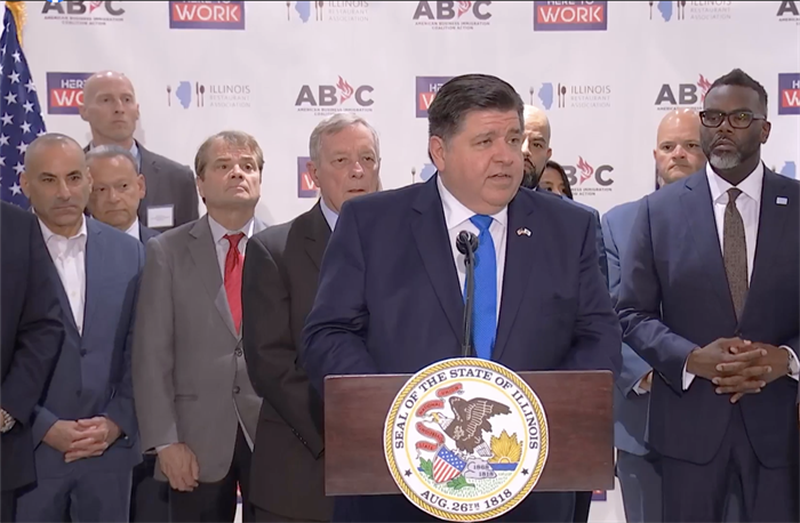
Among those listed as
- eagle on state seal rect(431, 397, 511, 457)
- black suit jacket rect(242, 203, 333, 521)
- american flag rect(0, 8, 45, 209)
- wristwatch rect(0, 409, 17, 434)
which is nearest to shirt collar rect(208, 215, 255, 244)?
black suit jacket rect(242, 203, 333, 521)

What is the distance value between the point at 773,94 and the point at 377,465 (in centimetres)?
479

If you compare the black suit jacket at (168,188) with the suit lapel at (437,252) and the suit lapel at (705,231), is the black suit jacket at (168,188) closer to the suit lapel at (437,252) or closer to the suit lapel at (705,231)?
the suit lapel at (705,231)

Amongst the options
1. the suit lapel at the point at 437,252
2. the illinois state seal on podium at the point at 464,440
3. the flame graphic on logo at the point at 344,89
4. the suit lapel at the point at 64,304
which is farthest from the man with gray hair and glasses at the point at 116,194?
the illinois state seal on podium at the point at 464,440

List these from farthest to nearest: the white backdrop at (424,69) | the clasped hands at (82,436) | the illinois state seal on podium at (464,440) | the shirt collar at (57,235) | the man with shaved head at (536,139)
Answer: the white backdrop at (424,69) → the man with shaved head at (536,139) → the shirt collar at (57,235) → the clasped hands at (82,436) → the illinois state seal on podium at (464,440)

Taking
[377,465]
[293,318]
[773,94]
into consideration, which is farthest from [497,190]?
[773,94]

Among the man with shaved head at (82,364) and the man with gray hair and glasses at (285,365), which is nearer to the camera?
the man with gray hair and glasses at (285,365)

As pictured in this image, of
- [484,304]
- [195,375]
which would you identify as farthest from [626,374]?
[484,304]

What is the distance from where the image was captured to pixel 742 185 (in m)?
3.51

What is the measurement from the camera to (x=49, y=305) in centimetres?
357

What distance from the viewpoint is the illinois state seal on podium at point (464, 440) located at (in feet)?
6.06

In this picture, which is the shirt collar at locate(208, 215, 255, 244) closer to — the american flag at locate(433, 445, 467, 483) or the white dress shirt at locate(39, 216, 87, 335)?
the white dress shirt at locate(39, 216, 87, 335)

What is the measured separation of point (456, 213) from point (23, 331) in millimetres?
1916

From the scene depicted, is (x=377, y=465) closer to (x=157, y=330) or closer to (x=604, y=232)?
(x=157, y=330)

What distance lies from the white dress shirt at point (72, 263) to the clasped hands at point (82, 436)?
0.35 m
